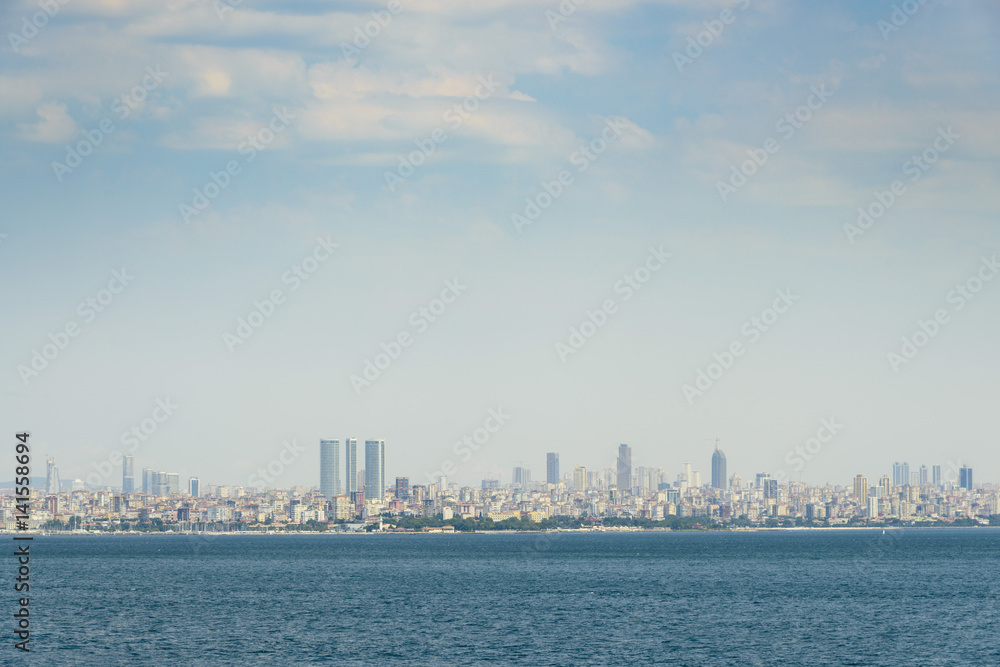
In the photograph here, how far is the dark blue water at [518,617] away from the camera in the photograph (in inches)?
2034

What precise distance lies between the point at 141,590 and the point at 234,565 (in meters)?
44.6

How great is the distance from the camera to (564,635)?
57.9 meters

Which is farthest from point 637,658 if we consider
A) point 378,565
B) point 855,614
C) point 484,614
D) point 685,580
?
point 378,565

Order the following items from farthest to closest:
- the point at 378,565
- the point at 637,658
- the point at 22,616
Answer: the point at 378,565 → the point at 22,616 → the point at 637,658

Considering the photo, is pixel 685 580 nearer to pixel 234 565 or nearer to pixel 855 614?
pixel 855 614

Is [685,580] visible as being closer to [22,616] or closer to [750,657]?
[750,657]

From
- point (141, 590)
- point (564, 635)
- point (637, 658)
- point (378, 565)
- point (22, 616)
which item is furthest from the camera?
point (378, 565)

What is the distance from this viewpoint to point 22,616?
63.0 metres

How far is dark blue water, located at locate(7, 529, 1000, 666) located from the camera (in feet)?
169

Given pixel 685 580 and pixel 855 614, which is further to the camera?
pixel 685 580

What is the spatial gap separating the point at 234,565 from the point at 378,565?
18.0 m

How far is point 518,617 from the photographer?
6669 cm

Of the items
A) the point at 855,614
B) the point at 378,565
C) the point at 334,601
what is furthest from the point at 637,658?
the point at 378,565

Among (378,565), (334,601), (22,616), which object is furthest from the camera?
(378,565)
